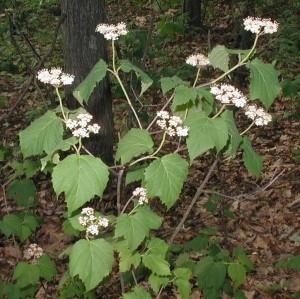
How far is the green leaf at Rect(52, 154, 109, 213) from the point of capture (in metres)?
1.63

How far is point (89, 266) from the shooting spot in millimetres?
1793

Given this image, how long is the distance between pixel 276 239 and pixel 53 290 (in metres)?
2.17

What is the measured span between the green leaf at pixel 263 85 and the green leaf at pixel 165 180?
443mm

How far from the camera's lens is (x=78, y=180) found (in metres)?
1.64

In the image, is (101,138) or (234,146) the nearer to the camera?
(234,146)

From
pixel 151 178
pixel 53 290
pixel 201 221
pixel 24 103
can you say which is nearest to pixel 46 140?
pixel 151 178

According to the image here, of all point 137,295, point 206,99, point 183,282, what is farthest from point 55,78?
point 183,282

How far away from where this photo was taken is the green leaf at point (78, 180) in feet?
5.36

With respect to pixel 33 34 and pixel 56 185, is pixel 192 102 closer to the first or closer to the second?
pixel 56 185

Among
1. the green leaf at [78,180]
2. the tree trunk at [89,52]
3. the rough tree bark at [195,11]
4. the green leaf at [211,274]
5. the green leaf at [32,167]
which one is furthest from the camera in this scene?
the rough tree bark at [195,11]

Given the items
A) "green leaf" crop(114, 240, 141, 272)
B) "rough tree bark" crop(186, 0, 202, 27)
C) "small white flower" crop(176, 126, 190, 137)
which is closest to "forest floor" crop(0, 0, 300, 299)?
"green leaf" crop(114, 240, 141, 272)

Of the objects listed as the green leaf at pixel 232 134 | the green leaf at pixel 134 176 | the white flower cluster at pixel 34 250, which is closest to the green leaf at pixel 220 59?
the green leaf at pixel 232 134

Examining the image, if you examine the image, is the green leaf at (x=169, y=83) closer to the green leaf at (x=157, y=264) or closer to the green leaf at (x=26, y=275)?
the green leaf at (x=157, y=264)

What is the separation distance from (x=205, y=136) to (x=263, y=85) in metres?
0.38
